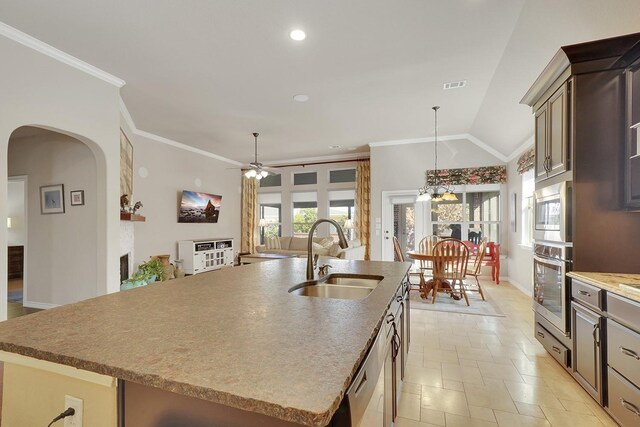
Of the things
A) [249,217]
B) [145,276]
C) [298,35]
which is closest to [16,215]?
[145,276]

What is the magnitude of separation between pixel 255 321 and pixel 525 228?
18.8 ft

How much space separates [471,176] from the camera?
630 cm

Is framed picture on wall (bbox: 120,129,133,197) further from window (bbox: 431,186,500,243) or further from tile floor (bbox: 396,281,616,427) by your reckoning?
window (bbox: 431,186,500,243)

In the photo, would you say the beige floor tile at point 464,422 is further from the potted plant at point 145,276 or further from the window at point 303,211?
the window at point 303,211

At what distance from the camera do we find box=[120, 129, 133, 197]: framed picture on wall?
4.61m

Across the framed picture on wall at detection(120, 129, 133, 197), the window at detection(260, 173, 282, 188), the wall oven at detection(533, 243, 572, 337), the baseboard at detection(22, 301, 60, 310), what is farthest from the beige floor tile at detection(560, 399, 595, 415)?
the window at detection(260, 173, 282, 188)

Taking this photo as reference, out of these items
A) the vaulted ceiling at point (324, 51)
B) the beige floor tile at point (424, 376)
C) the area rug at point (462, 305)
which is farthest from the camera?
the area rug at point (462, 305)

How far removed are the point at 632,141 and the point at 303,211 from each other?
7.05 metres

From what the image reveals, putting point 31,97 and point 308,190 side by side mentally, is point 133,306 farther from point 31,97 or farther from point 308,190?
point 308,190

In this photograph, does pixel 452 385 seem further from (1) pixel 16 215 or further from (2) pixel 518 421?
(1) pixel 16 215

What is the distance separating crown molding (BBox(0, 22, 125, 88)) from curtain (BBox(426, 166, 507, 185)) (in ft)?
18.9

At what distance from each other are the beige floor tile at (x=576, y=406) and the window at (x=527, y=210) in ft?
11.8

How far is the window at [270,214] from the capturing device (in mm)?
8828

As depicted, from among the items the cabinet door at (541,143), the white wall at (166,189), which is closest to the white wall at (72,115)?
the white wall at (166,189)
